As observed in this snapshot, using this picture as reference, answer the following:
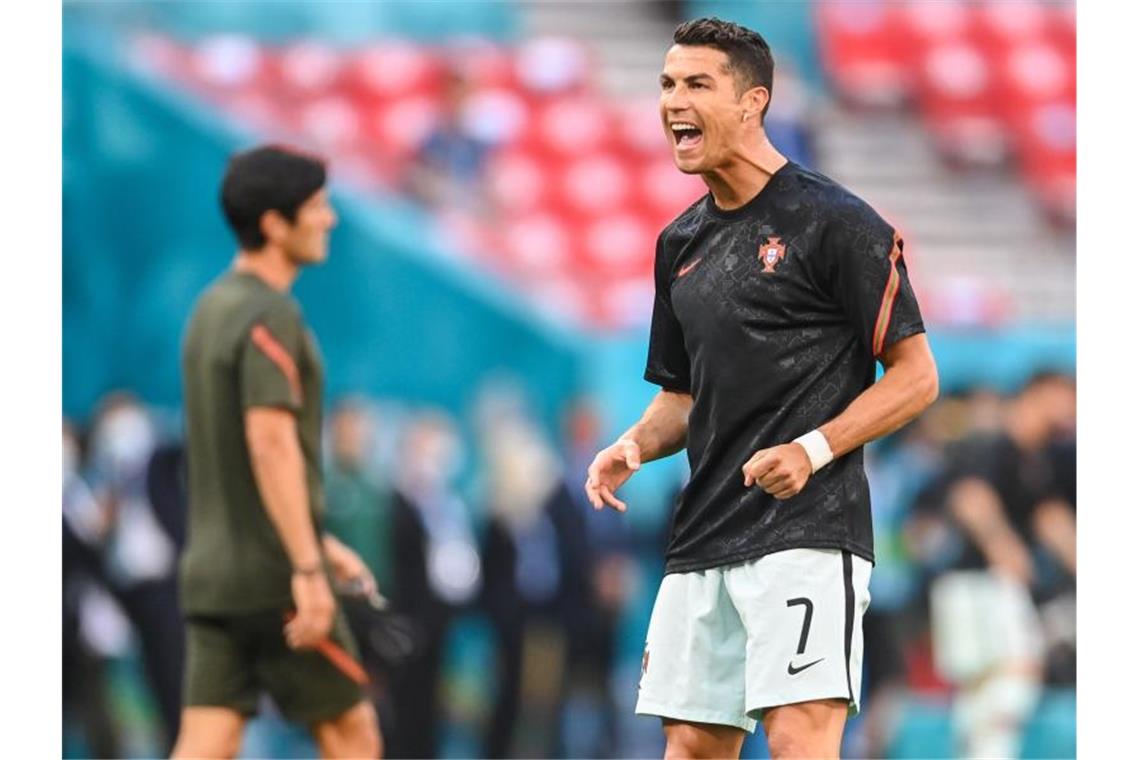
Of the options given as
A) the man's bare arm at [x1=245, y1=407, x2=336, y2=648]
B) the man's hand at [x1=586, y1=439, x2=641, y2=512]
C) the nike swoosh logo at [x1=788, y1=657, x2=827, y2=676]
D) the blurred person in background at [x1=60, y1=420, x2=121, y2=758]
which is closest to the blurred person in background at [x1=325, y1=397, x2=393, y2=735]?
the blurred person in background at [x1=60, y1=420, x2=121, y2=758]

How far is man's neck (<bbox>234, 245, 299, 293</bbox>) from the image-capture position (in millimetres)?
6207

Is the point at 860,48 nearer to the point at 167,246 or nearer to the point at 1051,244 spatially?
the point at 1051,244

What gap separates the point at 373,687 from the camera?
10.6m

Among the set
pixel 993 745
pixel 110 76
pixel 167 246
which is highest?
pixel 110 76

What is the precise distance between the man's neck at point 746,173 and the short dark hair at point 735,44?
112mm

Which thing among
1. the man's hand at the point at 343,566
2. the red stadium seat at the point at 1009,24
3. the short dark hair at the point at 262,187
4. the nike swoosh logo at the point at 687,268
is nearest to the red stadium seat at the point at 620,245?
the red stadium seat at the point at 1009,24

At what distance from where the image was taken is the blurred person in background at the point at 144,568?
10.4 metres

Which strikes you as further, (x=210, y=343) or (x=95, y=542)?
(x=95, y=542)

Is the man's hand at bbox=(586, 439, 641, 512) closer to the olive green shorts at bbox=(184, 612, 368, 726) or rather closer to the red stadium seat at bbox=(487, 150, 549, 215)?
the olive green shorts at bbox=(184, 612, 368, 726)

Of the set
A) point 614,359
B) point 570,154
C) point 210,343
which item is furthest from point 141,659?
point 210,343

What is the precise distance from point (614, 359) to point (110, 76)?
3.18 m

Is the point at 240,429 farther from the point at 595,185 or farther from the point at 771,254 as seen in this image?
the point at 595,185

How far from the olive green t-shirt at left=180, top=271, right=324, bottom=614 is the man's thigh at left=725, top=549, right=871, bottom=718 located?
6.46 feet

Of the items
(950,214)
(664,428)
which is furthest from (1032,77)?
(664,428)
